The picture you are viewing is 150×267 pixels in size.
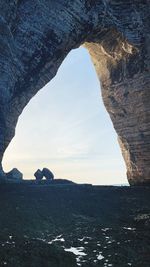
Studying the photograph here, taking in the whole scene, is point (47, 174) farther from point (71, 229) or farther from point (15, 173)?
point (71, 229)

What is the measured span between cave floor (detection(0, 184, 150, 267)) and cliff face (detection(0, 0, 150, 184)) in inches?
Result: 180

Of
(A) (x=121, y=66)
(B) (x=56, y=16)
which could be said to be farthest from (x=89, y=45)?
(B) (x=56, y=16)

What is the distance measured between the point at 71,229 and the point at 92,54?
66.5ft

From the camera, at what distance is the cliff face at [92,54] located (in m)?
18.1

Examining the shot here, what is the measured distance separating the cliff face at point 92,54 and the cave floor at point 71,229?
458 cm

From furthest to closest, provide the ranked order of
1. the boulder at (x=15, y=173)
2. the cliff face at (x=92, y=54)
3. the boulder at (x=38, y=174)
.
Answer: the boulder at (x=15, y=173) → the boulder at (x=38, y=174) → the cliff face at (x=92, y=54)

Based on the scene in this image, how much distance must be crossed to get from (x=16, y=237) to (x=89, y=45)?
68.0 ft

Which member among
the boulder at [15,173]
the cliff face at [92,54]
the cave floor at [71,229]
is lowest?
the cave floor at [71,229]

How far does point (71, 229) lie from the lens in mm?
10500

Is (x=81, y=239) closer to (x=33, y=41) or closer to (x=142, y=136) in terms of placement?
(x=33, y=41)

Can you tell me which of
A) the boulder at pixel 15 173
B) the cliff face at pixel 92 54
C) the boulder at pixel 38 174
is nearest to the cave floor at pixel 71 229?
the cliff face at pixel 92 54

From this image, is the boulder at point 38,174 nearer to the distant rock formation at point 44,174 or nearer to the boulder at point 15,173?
the distant rock formation at point 44,174

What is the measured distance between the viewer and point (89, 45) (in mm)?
26969

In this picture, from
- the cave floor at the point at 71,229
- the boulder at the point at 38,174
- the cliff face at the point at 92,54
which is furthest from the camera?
the boulder at the point at 38,174
